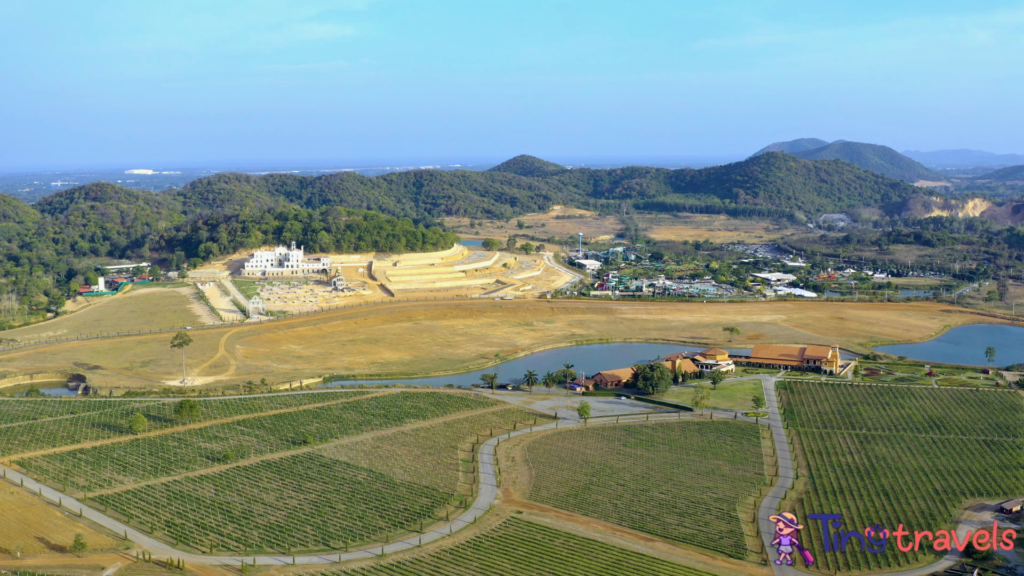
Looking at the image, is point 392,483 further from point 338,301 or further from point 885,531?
point 338,301

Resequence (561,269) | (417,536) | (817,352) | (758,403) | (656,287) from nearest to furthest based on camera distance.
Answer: (417,536) < (758,403) < (817,352) < (656,287) < (561,269)

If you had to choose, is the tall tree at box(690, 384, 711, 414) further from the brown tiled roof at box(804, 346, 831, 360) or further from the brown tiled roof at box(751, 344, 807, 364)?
the brown tiled roof at box(804, 346, 831, 360)

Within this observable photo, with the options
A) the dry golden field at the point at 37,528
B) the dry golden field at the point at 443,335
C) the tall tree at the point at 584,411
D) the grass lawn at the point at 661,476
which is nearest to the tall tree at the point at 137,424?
the dry golden field at the point at 37,528

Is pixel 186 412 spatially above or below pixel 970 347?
above

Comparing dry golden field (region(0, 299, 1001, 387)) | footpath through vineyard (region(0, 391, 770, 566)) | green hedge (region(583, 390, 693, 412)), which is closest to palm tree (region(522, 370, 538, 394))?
green hedge (region(583, 390, 693, 412))

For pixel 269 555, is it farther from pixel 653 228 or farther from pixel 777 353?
pixel 653 228

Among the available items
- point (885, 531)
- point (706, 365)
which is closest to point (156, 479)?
point (885, 531)

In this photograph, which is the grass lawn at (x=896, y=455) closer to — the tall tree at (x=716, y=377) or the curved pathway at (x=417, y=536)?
the curved pathway at (x=417, y=536)

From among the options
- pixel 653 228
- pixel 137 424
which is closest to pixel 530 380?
pixel 137 424
